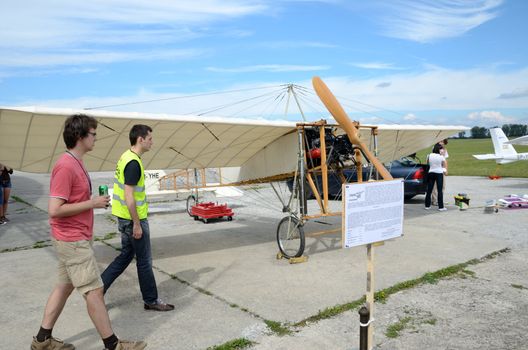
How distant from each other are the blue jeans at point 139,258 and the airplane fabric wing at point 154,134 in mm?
1845

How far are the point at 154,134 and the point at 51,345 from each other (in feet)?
11.7

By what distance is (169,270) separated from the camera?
593cm

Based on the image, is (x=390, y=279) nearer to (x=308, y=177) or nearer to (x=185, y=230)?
(x=308, y=177)

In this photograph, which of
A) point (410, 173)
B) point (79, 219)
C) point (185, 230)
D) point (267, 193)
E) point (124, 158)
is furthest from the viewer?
point (267, 193)

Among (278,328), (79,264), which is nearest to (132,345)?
(79,264)

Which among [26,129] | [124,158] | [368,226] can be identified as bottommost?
[368,226]

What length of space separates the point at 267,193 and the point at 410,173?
598cm

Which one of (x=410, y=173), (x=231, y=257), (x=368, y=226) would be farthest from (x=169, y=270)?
(x=410, y=173)

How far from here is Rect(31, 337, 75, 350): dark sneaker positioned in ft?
10.8

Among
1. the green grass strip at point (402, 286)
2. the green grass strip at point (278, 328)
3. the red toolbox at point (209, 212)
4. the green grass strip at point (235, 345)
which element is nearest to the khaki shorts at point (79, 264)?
the green grass strip at point (235, 345)

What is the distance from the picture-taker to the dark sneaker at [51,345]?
10.8ft

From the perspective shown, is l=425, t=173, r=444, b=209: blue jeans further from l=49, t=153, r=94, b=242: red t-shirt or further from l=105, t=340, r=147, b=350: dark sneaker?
l=49, t=153, r=94, b=242: red t-shirt

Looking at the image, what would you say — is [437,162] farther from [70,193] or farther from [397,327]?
[70,193]

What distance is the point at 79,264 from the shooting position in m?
3.02
